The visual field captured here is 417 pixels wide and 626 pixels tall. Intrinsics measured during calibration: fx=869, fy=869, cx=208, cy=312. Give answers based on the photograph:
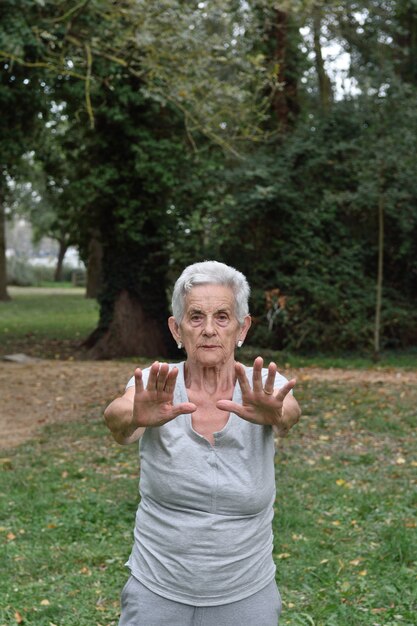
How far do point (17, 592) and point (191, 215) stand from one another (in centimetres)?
1053

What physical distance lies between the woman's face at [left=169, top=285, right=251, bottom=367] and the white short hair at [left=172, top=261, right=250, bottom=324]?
0.02 meters

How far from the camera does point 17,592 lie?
487cm

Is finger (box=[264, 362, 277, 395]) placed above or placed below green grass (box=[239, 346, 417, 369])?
above

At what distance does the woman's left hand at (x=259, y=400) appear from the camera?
7.91 ft

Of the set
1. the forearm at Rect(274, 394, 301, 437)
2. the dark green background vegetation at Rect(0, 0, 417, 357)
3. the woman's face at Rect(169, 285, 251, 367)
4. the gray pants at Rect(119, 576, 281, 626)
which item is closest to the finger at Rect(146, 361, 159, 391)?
the woman's face at Rect(169, 285, 251, 367)

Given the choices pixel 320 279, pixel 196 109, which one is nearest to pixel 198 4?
pixel 196 109

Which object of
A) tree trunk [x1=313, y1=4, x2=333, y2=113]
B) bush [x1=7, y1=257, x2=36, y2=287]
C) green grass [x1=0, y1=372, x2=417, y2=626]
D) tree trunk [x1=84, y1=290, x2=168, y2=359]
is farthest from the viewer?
bush [x1=7, y1=257, x2=36, y2=287]

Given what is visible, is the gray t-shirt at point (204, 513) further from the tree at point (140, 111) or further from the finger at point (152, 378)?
the tree at point (140, 111)

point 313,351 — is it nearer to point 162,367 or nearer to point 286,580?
point 286,580

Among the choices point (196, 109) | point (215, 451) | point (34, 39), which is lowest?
point (215, 451)

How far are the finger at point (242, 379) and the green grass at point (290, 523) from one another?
7.92ft

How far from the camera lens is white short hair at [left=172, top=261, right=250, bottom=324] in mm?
2666

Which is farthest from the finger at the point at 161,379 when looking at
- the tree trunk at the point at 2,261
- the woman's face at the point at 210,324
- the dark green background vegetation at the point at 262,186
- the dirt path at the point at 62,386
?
the tree trunk at the point at 2,261

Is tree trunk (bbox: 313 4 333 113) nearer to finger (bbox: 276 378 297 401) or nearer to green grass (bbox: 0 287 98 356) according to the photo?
green grass (bbox: 0 287 98 356)
